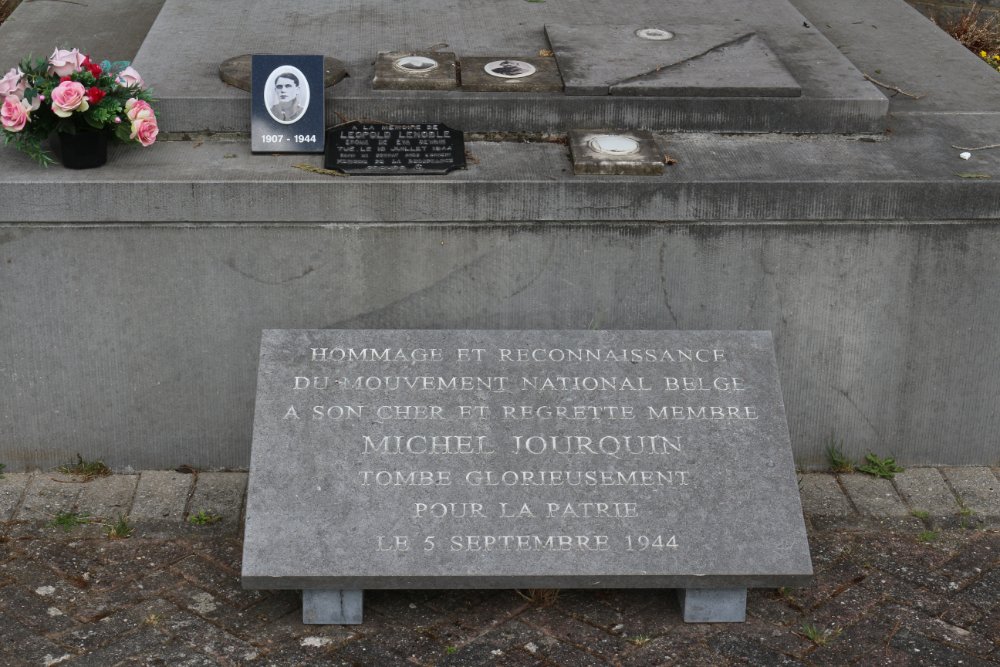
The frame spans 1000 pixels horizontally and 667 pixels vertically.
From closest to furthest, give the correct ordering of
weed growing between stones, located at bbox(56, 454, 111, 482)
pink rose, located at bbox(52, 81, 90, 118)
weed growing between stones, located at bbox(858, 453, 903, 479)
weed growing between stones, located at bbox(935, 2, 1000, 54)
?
pink rose, located at bbox(52, 81, 90, 118)
weed growing between stones, located at bbox(56, 454, 111, 482)
weed growing between stones, located at bbox(858, 453, 903, 479)
weed growing between stones, located at bbox(935, 2, 1000, 54)

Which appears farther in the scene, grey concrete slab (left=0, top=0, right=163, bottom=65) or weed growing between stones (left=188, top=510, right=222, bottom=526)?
grey concrete slab (left=0, top=0, right=163, bottom=65)

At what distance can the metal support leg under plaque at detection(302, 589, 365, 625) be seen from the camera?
429cm

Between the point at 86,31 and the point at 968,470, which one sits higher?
the point at 86,31

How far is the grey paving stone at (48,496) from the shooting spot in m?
4.90

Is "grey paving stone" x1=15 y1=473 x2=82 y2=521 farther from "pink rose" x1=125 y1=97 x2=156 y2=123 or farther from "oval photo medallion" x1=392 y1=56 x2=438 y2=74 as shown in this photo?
"oval photo medallion" x1=392 y1=56 x2=438 y2=74

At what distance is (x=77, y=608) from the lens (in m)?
4.39

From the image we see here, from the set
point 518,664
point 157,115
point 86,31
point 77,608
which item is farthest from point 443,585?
point 86,31

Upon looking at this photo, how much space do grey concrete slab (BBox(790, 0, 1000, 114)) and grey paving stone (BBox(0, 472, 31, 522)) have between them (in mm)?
4107

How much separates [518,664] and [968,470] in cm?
229

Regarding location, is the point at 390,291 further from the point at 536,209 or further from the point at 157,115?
the point at 157,115

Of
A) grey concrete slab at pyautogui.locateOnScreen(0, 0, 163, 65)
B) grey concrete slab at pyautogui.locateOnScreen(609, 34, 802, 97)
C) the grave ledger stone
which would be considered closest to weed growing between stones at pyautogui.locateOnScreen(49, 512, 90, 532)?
the grave ledger stone

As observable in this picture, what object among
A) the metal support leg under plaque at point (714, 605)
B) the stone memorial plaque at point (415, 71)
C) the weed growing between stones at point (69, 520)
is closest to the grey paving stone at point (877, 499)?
the metal support leg under plaque at point (714, 605)

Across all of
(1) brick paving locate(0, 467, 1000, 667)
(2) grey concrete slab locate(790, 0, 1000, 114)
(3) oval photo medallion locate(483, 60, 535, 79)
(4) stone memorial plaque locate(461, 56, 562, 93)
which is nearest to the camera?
(1) brick paving locate(0, 467, 1000, 667)

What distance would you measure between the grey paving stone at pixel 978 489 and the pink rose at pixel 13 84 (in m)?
4.02
